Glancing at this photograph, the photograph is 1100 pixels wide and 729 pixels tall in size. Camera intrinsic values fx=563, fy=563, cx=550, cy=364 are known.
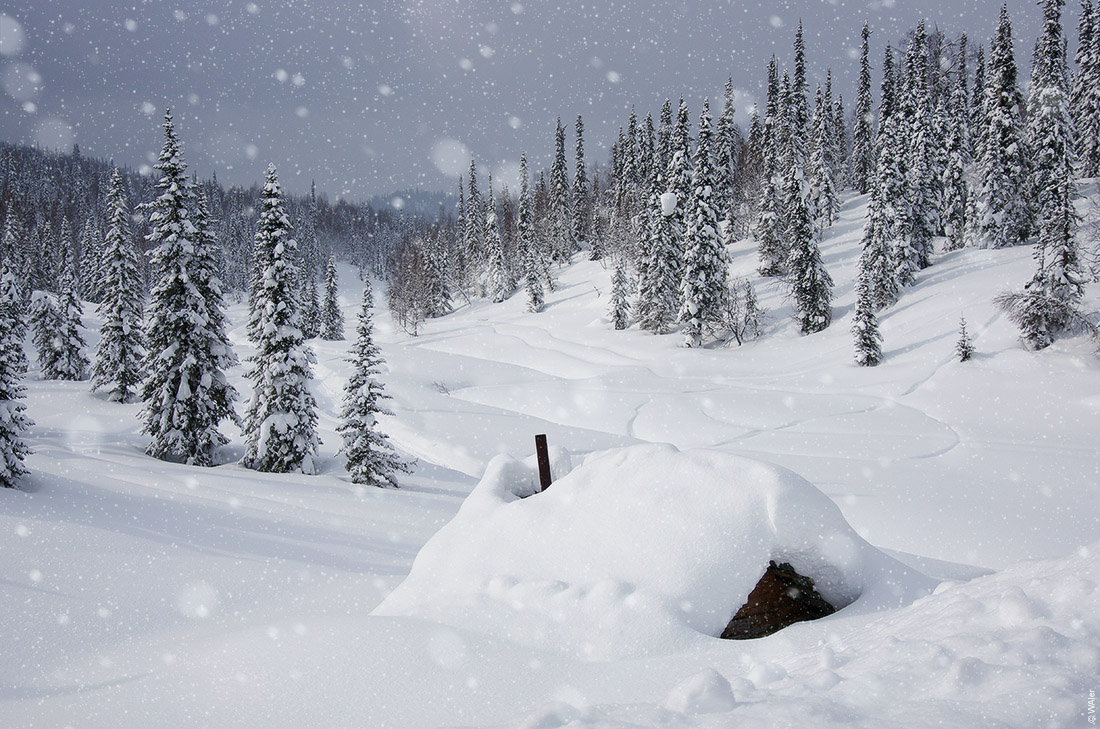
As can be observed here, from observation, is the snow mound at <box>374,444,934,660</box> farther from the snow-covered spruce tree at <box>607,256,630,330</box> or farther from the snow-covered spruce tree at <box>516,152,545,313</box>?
the snow-covered spruce tree at <box>516,152,545,313</box>

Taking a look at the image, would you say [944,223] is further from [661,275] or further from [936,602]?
[936,602]

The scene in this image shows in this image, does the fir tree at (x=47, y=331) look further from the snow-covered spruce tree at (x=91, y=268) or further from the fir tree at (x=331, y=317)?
the snow-covered spruce tree at (x=91, y=268)

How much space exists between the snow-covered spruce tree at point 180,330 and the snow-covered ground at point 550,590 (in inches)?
79.7

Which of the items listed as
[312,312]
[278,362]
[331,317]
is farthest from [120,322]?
[331,317]

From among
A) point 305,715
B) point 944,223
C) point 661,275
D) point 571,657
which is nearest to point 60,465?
point 305,715

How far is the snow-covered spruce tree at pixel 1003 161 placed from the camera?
36656mm

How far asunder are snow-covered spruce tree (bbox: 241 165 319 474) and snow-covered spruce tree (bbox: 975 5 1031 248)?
140 feet

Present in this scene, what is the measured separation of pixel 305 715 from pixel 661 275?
43345 millimetres

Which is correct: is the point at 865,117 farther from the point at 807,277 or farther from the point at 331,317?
the point at 331,317

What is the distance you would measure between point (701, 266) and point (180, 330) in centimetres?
3162

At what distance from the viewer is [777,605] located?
4.54 m

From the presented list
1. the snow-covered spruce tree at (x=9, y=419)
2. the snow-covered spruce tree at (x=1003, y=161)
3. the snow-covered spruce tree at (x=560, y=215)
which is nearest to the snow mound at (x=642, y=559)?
the snow-covered spruce tree at (x=9, y=419)

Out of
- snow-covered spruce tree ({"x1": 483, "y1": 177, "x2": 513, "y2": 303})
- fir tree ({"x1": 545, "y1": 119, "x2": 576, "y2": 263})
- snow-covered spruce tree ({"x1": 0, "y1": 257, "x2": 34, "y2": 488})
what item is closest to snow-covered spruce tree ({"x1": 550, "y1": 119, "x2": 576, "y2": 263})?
fir tree ({"x1": 545, "y1": 119, "x2": 576, "y2": 263})

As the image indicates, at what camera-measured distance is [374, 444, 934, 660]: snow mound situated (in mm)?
4062
